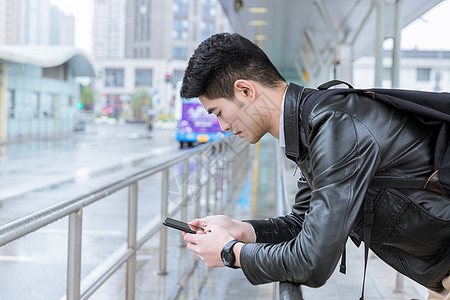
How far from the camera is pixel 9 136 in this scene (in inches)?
858

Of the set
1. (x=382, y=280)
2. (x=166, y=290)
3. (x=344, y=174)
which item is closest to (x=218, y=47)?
(x=344, y=174)

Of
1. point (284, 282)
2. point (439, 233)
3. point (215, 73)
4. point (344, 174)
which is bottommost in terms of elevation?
point (284, 282)

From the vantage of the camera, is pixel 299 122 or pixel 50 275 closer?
pixel 299 122

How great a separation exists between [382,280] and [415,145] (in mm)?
3386

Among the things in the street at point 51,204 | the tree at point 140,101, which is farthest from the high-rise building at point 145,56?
the street at point 51,204

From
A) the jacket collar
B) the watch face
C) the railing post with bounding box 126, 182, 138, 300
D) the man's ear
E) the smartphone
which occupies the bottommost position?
the railing post with bounding box 126, 182, 138, 300

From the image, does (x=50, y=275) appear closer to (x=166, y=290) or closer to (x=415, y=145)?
(x=166, y=290)

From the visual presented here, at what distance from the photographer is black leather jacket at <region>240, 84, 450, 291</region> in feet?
3.24

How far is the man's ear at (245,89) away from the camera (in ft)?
3.95

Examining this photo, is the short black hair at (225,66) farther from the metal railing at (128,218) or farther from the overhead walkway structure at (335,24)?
the overhead walkway structure at (335,24)

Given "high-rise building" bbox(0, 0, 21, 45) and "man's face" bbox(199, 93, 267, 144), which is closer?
"man's face" bbox(199, 93, 267, 144)

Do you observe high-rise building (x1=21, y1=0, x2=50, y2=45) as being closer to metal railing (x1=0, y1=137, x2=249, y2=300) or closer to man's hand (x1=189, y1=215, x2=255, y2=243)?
metal railing (x1=0, y1=137, x2=249, y2=300)

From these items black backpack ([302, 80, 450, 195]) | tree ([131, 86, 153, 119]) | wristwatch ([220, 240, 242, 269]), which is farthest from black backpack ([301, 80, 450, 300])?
tree ([131, 86, 153, 119])

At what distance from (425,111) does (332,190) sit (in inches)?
9.8
